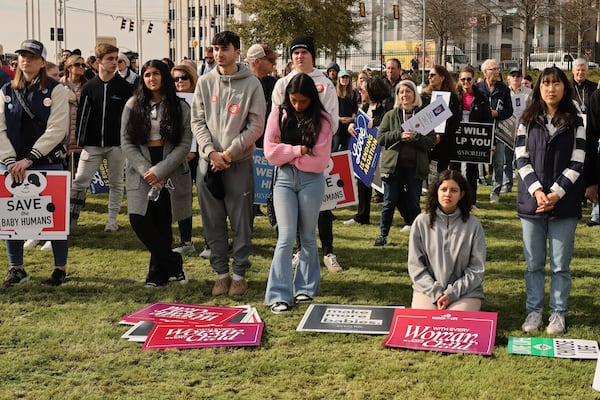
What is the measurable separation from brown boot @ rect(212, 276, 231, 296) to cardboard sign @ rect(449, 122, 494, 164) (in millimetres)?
5304

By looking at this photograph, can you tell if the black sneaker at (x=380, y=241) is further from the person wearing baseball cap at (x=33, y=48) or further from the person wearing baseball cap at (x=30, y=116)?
the person wearing baseball cap at (x=33, y=48)

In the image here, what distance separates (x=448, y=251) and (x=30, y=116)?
3.83 m

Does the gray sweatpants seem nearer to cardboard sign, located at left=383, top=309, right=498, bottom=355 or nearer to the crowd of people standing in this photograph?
the crowd of people standing

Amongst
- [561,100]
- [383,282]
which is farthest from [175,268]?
[561,100]

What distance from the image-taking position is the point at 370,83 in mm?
10352

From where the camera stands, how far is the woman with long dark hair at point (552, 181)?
5691 mm

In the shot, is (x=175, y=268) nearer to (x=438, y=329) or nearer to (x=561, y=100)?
(x=438, y=329)

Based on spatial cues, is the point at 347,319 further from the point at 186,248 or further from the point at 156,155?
the point at 186,248

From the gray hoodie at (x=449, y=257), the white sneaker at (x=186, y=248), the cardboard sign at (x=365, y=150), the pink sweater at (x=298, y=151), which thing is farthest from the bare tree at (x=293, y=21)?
the gray hoodie at (x=449, y=257)

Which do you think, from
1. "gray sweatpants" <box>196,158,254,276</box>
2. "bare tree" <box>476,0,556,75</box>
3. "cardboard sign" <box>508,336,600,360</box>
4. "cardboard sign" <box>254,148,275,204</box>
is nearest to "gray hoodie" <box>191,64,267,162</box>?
"gray sweatpants" <box>196,158,254,276</box>

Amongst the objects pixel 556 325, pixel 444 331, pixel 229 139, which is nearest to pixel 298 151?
pixel 229 139

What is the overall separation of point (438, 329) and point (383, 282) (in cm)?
182

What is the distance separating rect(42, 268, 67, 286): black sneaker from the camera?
732 centimetres

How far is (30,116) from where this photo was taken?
7.10 metres
